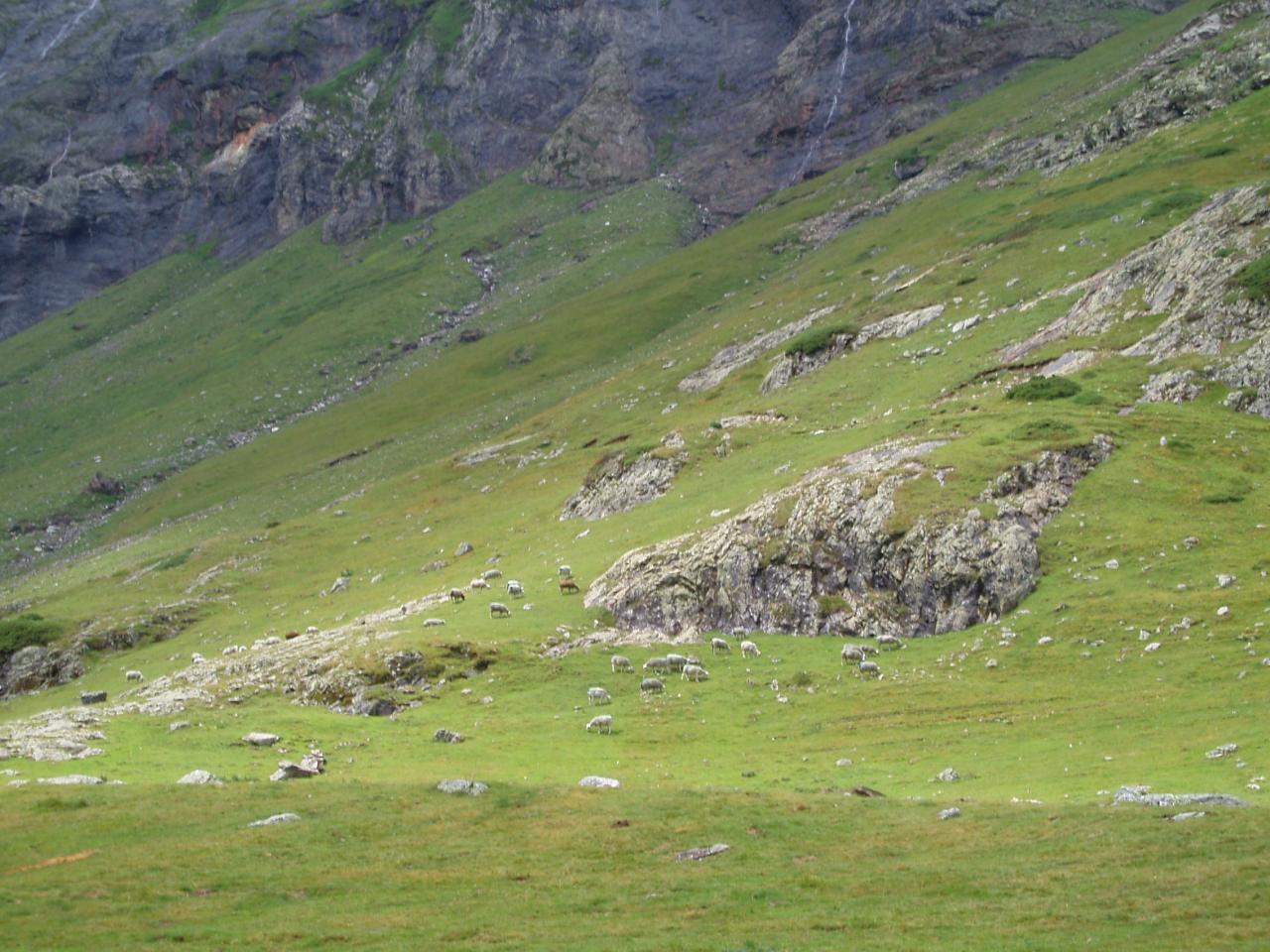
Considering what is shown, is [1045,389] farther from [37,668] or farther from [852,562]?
[37,668]

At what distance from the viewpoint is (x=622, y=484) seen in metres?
88.4

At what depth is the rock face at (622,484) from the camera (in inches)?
3406

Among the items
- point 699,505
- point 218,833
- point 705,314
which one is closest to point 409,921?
point 218,833

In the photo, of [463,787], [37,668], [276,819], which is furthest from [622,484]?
[276,819]

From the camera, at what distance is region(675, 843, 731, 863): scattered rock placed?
29.0 m

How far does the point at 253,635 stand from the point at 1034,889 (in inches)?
2568

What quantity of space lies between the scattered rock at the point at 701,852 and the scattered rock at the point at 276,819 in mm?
11106

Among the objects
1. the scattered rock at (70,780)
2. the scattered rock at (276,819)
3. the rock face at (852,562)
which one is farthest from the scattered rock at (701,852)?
the rock face at (852,562)

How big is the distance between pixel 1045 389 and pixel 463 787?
164ft

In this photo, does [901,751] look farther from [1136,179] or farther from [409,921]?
[1136,179]

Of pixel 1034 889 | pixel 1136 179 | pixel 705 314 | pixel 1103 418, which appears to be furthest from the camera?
pixel 705 314

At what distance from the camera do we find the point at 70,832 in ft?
105

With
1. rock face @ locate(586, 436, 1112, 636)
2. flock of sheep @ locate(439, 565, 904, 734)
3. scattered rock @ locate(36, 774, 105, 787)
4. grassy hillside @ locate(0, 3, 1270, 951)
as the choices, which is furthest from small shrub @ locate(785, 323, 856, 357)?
scattered rock @ locate(36, 774, 105, 787)

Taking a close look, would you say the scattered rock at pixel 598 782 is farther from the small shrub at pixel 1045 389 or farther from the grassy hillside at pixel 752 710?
the small shrub at pixel 1045 389
